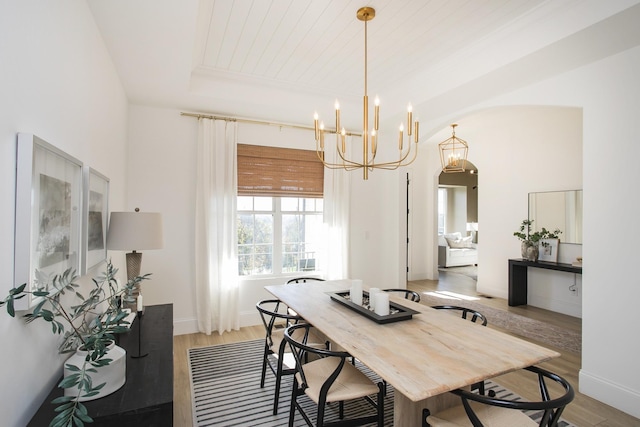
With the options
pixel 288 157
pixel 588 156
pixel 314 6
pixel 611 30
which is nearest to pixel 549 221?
pixel 588 156

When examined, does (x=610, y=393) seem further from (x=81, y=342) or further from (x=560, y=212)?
(x=81, y=342)

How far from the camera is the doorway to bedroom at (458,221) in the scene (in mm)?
8992

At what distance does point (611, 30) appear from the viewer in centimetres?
221

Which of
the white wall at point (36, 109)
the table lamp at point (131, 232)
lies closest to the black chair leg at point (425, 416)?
the white wall at point (36, 109)

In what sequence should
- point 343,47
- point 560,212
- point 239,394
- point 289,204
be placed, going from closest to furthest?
point 239,394 → point 343,47 → point 289,204 → point 560,212

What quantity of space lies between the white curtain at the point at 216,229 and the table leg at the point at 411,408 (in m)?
2.82

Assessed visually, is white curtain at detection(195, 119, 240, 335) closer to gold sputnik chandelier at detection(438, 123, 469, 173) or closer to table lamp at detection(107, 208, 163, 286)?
table lamp at detection(107, 208, 163, 286)

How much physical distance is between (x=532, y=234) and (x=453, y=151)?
6.50ft

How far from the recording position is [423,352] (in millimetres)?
1654

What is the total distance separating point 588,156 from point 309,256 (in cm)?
328

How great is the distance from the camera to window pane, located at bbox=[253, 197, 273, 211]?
4449 mm

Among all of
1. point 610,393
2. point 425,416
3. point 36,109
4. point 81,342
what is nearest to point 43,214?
point 36,109

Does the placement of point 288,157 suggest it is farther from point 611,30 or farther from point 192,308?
point 611,30

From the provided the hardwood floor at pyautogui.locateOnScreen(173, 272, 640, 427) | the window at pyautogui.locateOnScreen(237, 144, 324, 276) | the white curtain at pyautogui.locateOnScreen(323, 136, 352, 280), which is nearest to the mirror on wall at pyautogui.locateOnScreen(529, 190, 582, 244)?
the hardwood floor at pyautogui.locateOnScreen(173, 272, 640, 427)
